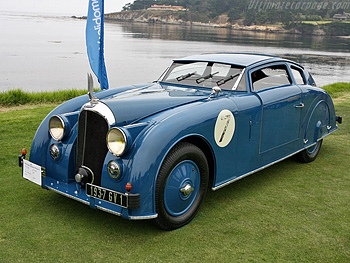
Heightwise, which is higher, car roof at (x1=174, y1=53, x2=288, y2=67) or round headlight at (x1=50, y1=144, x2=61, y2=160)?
car roof at (x1=174, y1=53, x2=288, y2=67)

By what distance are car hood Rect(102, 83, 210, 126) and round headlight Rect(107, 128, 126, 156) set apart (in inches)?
6.1

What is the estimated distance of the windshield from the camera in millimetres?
4871

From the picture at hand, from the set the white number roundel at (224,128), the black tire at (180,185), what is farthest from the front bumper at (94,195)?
the white number roundel at (224,128)

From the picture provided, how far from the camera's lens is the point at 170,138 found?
11.9 ft

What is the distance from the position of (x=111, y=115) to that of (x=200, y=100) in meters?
1.03

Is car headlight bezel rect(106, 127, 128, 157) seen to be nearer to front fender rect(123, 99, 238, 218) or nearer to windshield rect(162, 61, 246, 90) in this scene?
front fender rect(123, 99, 238, 218)

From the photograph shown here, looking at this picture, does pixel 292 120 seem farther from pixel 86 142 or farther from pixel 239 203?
pixel 86 142

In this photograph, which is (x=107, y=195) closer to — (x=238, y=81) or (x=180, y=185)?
(x=180, y=185)

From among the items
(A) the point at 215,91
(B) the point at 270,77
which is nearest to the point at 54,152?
(A) the point at 215,91

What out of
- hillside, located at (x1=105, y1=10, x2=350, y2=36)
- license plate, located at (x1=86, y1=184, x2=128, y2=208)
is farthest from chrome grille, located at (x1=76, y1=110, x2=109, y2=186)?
hillside, located at (x1=105, y1=10, x2=350, y2=36)

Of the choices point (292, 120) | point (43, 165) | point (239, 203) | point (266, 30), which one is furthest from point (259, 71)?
point (266, 30)

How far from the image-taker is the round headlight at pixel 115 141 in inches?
138

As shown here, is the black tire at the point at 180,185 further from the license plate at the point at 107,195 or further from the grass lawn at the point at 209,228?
the license plate at the point at 107,195

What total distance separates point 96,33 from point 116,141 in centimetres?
507
